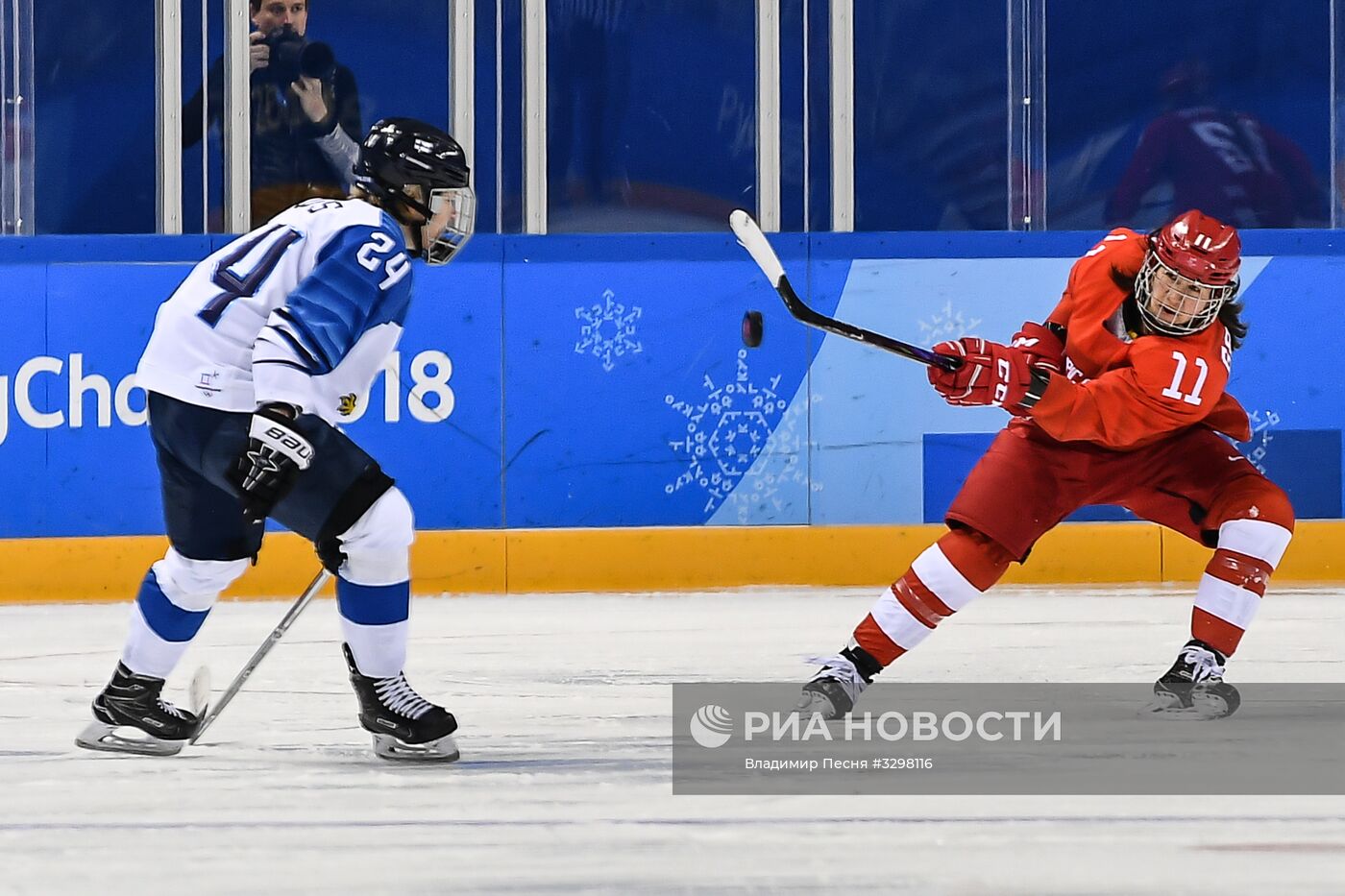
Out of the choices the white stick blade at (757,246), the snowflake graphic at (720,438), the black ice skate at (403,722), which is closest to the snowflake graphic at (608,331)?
the snowflake graphic at (720,438)

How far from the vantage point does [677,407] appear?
6184 mm

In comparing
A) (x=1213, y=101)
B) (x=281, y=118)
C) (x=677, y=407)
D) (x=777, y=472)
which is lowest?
(x=777, y=472)

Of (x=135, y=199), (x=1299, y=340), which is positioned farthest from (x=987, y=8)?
(x=135, y=199)

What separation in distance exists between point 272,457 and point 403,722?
50 centimetres

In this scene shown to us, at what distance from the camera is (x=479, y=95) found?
21.4ft

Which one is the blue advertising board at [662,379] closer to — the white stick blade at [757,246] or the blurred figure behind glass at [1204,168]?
the blurred figure behind glass at [1204,168]

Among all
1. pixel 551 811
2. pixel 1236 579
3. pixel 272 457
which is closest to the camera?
pixel 551 811

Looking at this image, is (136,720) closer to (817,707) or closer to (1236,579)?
(817,707)

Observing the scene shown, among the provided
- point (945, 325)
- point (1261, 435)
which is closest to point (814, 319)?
point (945, 325)

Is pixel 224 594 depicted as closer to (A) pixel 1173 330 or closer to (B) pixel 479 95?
(B) pixel 479 95

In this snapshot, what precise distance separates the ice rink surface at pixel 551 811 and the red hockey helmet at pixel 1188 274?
3.01 feet

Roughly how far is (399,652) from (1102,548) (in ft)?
11.7

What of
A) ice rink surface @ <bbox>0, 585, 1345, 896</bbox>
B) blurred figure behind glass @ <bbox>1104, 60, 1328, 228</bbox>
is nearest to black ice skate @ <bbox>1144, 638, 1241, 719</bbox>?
ice rink surface @ <bbox>0, 585, 1345, 896</bbox>

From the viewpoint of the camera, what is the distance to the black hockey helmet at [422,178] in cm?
319
